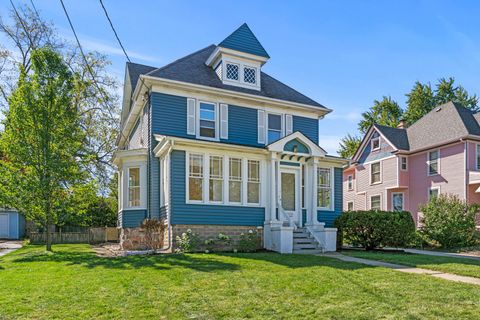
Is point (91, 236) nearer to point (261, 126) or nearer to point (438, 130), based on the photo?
point (261, 126)

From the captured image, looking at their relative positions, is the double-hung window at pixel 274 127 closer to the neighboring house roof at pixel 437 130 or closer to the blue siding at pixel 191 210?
the blue siding at pixel 191 210

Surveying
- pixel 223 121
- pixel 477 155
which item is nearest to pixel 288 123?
pixel 223 121

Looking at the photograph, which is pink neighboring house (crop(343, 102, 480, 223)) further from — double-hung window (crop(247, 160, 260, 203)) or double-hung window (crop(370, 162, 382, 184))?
double-hung window (crop(247, 160, 260, 203))

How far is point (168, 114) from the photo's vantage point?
1553cm

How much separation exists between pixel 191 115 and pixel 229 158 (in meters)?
2.68

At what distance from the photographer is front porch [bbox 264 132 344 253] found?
14462 mm

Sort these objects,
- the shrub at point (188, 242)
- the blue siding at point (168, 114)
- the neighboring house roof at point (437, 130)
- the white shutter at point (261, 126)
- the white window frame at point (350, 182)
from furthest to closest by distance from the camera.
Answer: the white window frame at point (350, 182)
the neighboring house roof at point (437, 130)
the white shutter at point (261, 126)
the blue siding at point (168, 114)
the shrub at point (188, 242)

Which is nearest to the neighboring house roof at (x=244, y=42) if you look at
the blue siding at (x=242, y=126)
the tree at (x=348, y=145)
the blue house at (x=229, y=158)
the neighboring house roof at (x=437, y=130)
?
the blue house at (x=229, y=158)

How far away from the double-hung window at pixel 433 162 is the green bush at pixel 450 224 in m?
5.10

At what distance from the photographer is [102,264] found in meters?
10.2

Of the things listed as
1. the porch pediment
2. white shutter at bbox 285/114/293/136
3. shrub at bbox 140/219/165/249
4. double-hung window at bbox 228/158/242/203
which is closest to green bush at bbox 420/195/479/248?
the porch pediment

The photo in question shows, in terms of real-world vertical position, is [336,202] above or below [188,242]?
above

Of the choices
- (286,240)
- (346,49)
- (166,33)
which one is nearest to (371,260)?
(286,240)

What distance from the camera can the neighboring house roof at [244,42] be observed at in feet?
56.5
